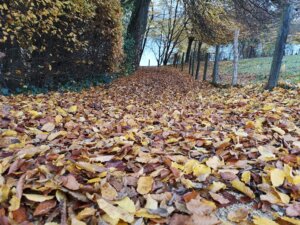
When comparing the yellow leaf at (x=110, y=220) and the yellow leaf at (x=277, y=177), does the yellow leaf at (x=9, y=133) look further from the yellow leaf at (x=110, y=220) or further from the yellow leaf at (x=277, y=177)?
the yellow leaf at (x=277, y=177)

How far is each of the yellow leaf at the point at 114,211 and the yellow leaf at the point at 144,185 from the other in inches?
8.3

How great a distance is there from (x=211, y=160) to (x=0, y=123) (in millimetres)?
2121

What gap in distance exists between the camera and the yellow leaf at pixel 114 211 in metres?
1.25

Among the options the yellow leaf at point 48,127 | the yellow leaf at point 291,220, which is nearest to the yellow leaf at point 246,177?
the yellow leaf at point 291,220

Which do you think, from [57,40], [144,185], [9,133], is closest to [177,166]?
[144,185]

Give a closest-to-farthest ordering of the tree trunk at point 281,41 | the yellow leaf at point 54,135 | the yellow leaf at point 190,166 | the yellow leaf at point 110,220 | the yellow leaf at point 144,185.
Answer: the yellow leaf at point 110,220 < the yellow leaf at point 144,185 < the yellow leaf at point 190,166 < the yellow leaf at point 54,135 < the tree trunk at point 281,41

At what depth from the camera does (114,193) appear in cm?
143

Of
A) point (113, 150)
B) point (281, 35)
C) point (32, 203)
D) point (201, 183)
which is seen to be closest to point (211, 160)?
point (201, 183)

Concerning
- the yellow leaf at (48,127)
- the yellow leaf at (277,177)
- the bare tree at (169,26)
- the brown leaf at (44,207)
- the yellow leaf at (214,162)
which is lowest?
the yellow leaf at (48,127)

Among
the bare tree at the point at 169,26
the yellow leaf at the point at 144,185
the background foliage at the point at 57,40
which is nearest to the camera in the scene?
the yellow leaf at the point at 144,185

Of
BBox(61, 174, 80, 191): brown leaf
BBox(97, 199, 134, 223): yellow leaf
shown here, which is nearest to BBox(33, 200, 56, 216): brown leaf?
BBox(61, 174, 80, 191): brown leaf

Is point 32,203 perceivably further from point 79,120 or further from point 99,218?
point 79,120

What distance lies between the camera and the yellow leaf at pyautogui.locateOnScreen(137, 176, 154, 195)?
4.89 ft

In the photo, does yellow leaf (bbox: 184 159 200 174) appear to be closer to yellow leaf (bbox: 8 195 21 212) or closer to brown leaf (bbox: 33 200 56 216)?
brown leaf (bbox: 33 200 56 216)
